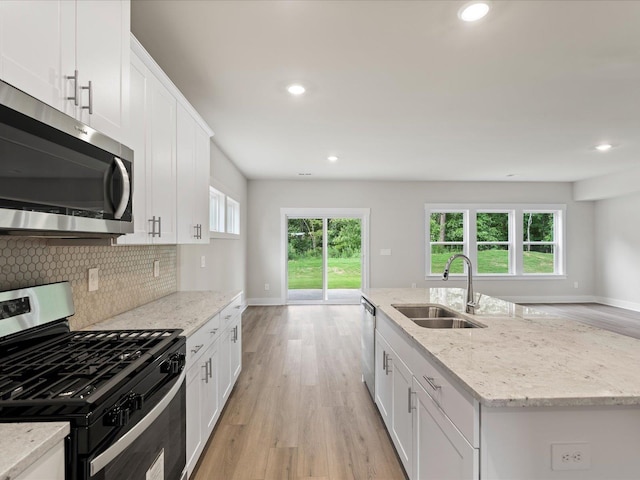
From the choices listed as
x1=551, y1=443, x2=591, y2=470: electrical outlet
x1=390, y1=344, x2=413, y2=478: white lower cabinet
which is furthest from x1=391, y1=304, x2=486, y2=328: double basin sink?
x1=551, y1=443, x2=591, y2=470: electrical outlet

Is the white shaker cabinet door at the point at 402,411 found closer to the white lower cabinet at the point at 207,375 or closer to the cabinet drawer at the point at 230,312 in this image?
the white lower cabinet at the point at 207,375

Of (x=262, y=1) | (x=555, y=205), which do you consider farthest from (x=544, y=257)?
(x=262, y=1)

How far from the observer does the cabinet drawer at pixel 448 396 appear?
43.6 inches

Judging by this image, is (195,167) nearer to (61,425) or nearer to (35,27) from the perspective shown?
(35,27)

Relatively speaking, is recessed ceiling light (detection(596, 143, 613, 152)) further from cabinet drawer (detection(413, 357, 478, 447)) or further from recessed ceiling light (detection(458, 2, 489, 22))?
cabinet drawer (detection(413, 357, 478, 447))

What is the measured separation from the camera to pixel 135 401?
114 centimetres

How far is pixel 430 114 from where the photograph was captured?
3518 mm

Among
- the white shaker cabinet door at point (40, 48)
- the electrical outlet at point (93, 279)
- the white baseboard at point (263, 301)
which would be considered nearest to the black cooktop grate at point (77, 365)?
the electrical outlet at point (93, 279)

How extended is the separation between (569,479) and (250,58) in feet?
9.03

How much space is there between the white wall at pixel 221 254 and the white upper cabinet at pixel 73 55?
1894 millimetres

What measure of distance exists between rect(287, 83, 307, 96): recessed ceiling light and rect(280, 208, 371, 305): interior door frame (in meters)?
4.23

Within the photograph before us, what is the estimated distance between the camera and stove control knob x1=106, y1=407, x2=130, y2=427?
3.28 ft

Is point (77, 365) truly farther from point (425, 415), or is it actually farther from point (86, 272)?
point (425, 415)

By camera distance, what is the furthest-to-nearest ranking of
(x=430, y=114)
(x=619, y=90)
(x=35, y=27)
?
(x=430, y=114) → (x=619, y=90) → (x=35, y=27)
